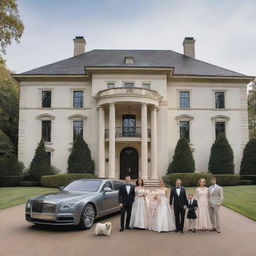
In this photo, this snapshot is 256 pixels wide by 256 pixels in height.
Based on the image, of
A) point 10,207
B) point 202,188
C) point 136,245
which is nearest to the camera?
point 136,245

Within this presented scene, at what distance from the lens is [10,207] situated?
13.2 m

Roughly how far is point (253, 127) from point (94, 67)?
31.2 metres

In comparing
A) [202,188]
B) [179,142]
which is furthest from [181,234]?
[179,142]

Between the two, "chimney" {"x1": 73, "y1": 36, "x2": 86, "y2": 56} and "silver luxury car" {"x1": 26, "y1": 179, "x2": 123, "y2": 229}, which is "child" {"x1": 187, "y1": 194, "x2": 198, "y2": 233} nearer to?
"silver luxury car" {"x1": 26, "y1": 179, "x2": 123, "y2": 229}

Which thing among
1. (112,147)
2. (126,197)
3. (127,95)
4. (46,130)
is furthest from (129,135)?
(126,197)

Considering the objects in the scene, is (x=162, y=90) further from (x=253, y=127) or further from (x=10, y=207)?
(x=253, y=127)

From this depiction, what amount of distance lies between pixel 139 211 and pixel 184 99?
22.6 metres

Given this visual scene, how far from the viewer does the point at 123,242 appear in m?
7.21

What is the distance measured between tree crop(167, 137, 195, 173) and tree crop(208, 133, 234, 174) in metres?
2.05

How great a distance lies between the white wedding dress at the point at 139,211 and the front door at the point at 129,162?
20.1 m

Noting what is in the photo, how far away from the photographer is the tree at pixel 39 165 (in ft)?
86.0

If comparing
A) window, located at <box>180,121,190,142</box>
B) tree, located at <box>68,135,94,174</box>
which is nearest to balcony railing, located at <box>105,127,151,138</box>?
tree, located at <box>68,135,94,174</box>

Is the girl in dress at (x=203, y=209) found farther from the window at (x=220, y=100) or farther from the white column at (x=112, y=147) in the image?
the window at (x=220, y=100)

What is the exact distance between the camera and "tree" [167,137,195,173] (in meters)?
26.3
